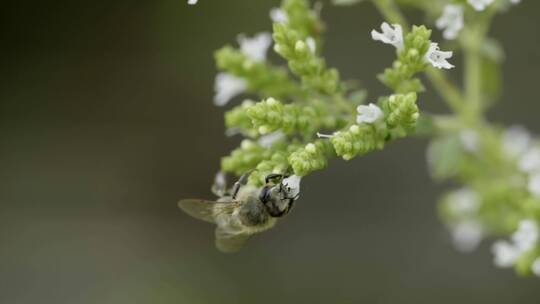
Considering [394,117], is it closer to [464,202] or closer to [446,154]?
[446,154]

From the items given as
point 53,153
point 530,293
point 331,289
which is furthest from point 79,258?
point 530,293

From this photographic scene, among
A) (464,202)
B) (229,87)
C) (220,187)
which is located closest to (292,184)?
(220,187)

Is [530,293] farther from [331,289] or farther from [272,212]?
[272,212]

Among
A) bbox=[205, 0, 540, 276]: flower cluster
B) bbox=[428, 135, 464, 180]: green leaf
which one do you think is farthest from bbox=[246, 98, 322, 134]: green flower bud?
bbox=[428, 135, 464, 180]: green leaf

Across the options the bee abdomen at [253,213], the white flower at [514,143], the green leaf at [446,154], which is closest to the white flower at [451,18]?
the green leaf at [446,154]

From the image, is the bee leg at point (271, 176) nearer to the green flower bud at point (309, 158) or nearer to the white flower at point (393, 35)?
the green flower bud at point (309, 158)

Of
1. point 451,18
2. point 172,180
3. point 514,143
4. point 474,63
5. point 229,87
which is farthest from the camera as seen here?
point 172,180

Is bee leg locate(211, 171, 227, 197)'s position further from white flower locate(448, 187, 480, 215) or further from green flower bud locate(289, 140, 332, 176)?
white flower locate(448, 187, 480, 215)
